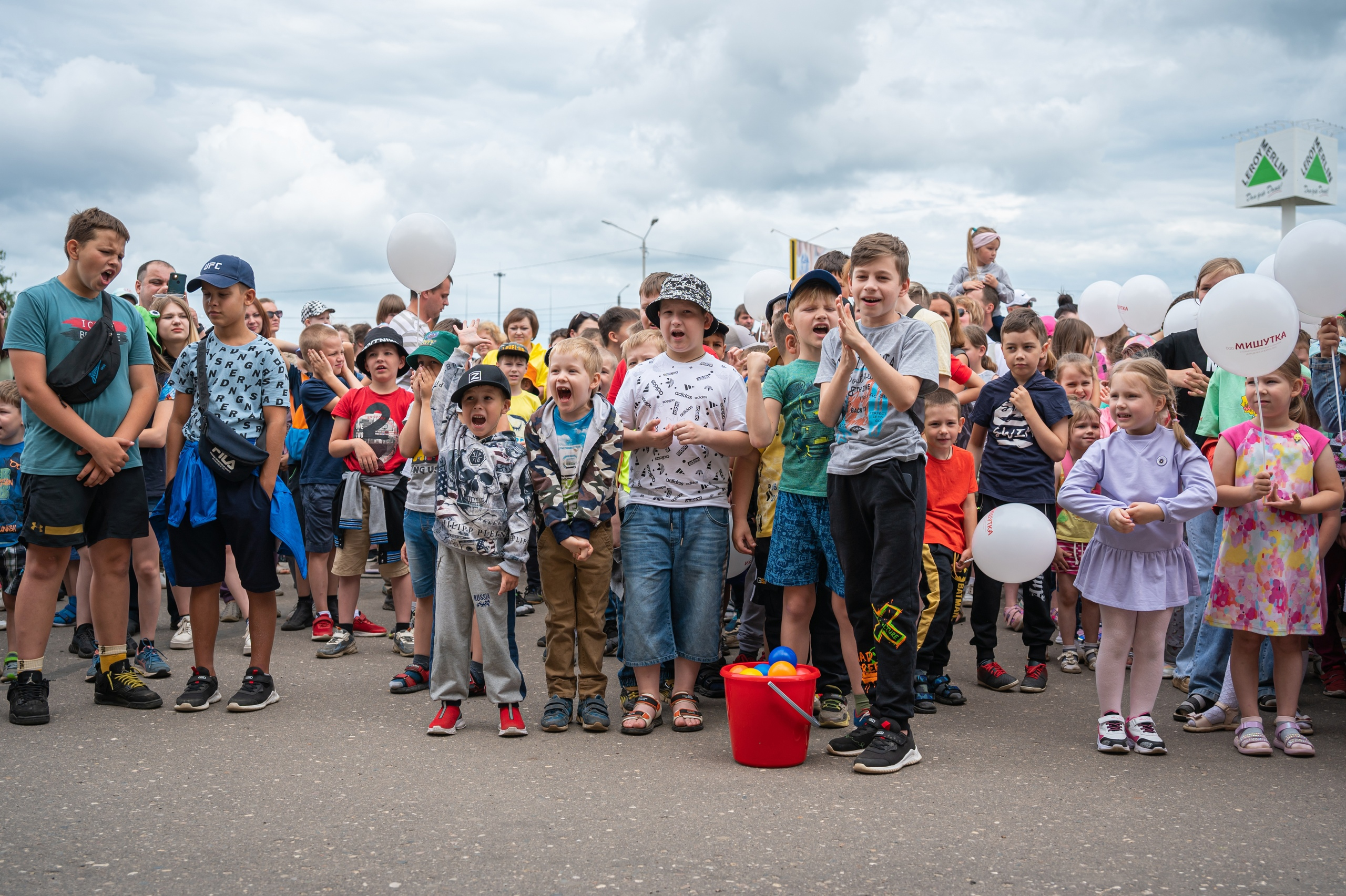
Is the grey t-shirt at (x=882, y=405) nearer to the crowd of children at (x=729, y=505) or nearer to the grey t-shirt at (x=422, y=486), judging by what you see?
the crowd of children at (x=729, y=505)

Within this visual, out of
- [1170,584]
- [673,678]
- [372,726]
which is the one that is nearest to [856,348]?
[1170,584]

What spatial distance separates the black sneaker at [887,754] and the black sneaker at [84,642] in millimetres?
5015

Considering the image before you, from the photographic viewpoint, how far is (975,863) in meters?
3.17

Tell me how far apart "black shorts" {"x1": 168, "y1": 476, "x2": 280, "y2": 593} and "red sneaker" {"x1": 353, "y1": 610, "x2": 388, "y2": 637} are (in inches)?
77.8

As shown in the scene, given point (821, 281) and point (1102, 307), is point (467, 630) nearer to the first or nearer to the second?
point (821, 281)

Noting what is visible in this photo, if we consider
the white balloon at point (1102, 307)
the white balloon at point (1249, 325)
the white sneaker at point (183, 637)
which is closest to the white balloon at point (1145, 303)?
the white balloon at point (1102, 307)

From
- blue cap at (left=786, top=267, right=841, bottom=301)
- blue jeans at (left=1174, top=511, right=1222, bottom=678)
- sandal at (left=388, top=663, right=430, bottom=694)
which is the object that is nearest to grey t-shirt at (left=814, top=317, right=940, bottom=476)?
blue cap at (left=786, top=267, right=841, bottom=301)

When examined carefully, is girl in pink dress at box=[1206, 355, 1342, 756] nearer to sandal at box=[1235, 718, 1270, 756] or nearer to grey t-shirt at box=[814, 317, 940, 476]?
sandal at box=[1235, 718, 1270, 756]

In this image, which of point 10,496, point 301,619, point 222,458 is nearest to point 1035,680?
point 222,458

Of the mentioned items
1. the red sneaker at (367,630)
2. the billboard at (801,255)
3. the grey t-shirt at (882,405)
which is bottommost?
the red sneaker at (367,630)

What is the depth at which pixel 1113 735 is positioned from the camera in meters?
4.46

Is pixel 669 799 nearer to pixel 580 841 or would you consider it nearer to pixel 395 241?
pixel 580 841

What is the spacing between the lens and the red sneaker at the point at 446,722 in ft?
15.4

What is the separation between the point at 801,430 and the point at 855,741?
4.94 ft
